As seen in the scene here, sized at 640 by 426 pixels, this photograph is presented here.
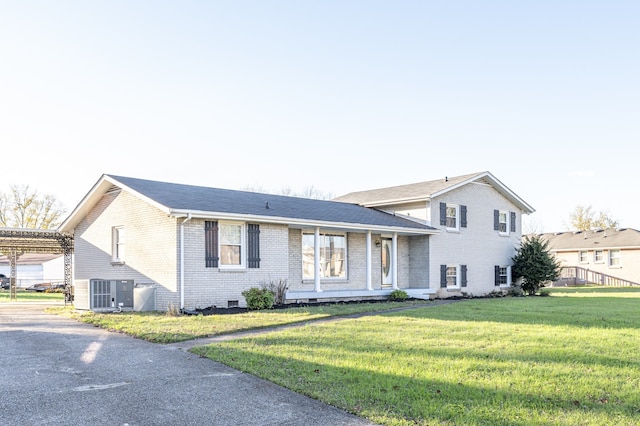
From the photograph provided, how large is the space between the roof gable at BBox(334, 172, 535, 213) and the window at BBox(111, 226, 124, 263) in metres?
12.0

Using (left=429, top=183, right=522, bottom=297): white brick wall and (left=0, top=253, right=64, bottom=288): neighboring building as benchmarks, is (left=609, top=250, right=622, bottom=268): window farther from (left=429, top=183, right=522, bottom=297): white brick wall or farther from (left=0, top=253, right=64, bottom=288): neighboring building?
(left=0, top=253, right=64, bottom=288): neighboring building

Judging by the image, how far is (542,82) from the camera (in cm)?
1986

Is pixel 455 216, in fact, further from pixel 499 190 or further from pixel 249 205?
pixel 249 205

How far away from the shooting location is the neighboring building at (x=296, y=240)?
15914mm

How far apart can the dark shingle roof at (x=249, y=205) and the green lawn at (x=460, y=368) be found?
250 inches

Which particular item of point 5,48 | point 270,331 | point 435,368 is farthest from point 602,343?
point 5,48

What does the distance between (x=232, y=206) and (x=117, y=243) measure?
186 inches

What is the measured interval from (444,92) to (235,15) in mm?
8755

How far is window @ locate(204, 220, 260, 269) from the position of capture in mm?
16219

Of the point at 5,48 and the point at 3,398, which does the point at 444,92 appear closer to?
the point at 5,48

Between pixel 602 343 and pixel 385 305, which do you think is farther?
pixel 385 305

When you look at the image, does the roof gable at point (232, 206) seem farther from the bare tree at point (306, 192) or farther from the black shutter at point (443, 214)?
the bare tree at point (306, 192)

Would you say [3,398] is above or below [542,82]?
below

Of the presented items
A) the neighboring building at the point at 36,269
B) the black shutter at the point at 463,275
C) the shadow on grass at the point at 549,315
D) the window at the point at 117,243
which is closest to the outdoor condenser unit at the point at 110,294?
the window at the point at 117,243
